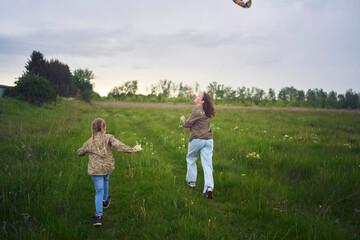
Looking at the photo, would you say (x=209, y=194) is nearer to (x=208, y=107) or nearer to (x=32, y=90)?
(x=208, y=107)

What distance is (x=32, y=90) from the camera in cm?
Result: 1938

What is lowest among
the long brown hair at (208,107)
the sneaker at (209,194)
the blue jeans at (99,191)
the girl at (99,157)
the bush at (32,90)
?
the sneaker at (209,194)

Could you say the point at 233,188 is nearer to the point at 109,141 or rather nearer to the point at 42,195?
the point at 109,141

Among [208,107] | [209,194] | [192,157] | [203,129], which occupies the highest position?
[208,107]

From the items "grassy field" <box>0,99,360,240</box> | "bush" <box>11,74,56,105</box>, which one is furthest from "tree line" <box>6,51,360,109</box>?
"grassy field" <box>0,99,360,240</box>

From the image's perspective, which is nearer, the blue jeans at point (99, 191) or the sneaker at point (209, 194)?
the blue jeans at point (99, 191)

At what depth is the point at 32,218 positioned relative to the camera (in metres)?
3.13

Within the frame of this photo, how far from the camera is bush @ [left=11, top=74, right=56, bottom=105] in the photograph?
1931 cm

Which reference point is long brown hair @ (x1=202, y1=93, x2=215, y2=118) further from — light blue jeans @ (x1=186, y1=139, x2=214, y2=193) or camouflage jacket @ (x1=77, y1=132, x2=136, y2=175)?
camouflage jacket @ (x1=77, y1=132, x2=136, y2=175)

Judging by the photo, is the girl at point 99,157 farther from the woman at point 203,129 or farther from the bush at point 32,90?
the bush at point 32,90

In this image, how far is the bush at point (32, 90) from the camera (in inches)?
760

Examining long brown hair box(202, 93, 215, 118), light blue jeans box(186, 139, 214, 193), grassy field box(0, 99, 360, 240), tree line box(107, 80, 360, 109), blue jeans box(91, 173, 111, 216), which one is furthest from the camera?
tree line box(107, 80, 360, 109)

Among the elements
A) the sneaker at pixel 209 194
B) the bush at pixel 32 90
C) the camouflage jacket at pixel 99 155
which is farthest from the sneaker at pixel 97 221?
the bush at pixel 32 90

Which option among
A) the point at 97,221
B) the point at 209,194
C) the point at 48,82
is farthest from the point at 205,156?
the point at 48,82
